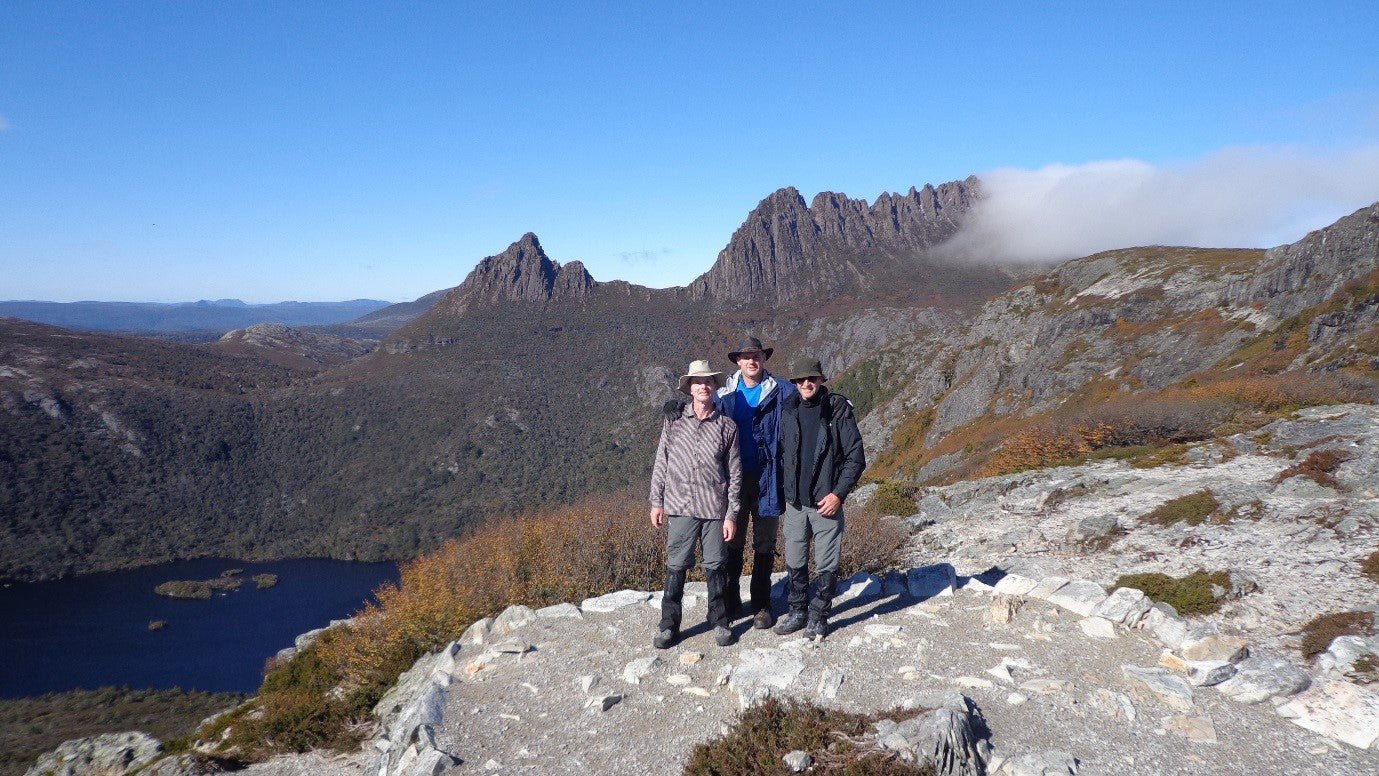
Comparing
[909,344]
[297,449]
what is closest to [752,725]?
[909,344]

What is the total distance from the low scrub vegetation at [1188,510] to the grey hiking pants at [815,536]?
295 inches

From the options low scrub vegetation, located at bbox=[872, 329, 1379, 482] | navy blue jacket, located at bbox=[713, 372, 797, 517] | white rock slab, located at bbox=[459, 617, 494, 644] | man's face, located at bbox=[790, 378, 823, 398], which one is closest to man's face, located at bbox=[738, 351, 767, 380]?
navy blue jacket, located at bbox=[713, 372, 797, 517]

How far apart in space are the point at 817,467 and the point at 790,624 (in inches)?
64.9

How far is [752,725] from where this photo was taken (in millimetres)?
4844

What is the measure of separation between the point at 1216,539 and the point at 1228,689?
17.7 feet

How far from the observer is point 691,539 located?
246 inches

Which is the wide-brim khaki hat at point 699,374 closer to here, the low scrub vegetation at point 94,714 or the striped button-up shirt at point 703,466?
the striped button-up shirt at point 703,466

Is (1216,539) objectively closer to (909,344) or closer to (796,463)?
(796,463)

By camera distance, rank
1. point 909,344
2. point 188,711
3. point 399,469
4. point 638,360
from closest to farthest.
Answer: point 188,711 → point 909,344 → point 399,469 → point 638,360

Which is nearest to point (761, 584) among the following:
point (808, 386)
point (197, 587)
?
point (808, 386)

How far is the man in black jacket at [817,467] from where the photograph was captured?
604cm

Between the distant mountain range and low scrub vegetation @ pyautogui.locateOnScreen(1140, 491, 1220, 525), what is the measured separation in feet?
52.3

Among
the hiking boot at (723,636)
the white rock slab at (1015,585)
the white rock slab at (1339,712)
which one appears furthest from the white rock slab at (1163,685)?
the hiking boot at (723,636)

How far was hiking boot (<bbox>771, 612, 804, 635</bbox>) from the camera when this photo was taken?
6562 millimetres
